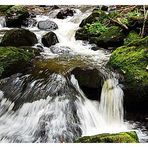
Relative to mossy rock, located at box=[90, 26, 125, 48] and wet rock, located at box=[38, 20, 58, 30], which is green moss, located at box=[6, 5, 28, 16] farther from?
mossy rock, located at box=[90, 26, 125, 48]

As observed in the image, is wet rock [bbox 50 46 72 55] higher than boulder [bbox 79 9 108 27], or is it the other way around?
boulder [bbox 79 9 108 27]

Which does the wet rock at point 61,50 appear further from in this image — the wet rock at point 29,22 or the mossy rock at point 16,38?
the wet rock at point 29,22

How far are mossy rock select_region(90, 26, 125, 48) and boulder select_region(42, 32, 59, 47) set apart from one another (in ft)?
1.42

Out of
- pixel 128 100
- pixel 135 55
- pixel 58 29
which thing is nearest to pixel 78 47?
pixel 58 29

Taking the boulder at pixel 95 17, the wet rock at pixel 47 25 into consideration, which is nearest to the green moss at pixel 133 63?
the boulder at pixel 95 17

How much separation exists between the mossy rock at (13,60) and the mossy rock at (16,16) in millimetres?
1323

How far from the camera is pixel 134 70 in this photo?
2.99 m

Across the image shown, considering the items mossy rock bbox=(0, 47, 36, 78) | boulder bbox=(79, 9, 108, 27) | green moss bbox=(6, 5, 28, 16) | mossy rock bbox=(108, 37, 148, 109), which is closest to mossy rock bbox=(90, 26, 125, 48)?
boulder bbox=(79, 9, 108, 27)

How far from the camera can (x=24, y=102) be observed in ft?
9.35

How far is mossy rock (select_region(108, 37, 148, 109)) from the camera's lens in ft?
9.43

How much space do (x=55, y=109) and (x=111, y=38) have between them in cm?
151

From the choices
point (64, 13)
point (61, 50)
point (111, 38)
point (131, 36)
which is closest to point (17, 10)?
point (64, 13)

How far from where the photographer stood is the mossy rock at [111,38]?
399 centimetres

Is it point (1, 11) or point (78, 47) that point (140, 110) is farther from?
point (1, 11)
